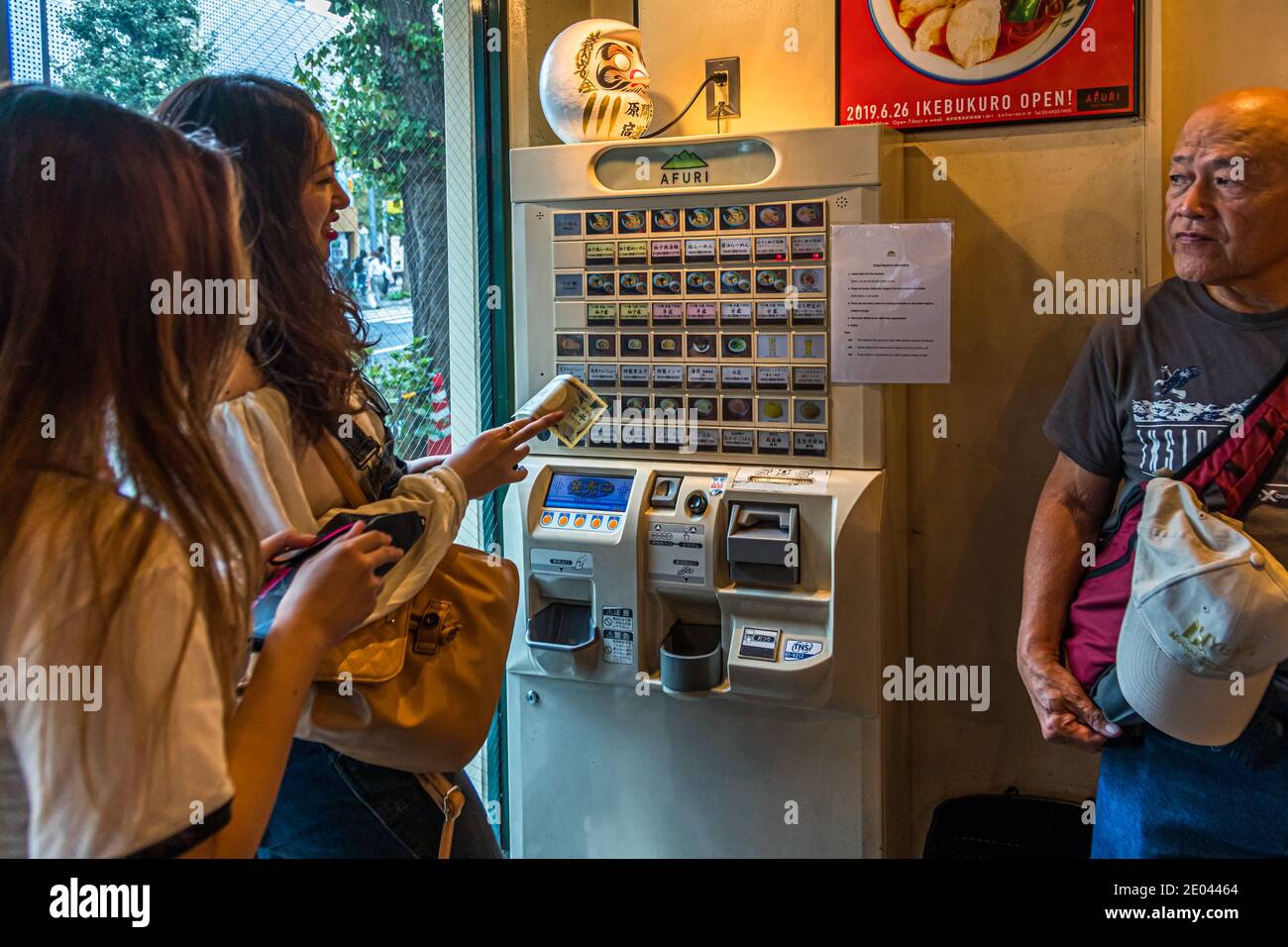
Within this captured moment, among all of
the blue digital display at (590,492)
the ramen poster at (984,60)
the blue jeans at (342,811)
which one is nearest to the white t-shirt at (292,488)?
the blue jeans at (342,811)

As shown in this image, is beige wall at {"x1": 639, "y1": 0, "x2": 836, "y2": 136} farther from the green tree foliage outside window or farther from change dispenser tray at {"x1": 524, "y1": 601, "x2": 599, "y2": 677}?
change dispenser tray at {"x1": 524, "y1": 601, "x2": 599, "y2": 677}

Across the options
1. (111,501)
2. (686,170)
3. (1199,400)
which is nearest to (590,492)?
(686,170)

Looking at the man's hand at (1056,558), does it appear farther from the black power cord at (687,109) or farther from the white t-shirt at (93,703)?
the white t-shirt at (93,703)

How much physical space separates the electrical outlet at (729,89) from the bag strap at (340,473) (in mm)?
1498

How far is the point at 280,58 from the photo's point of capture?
2.38 meters

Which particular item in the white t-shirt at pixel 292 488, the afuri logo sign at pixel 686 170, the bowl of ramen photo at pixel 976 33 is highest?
the bowl of ramen photo at pixel 976 33

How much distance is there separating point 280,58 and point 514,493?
1.13 metres

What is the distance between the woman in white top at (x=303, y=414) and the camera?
141cm

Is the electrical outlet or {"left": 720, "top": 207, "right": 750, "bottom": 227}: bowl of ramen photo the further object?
the electrical outlet

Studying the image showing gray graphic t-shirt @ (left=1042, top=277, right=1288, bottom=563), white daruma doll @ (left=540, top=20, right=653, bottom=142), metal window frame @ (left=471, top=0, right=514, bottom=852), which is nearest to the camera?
gray graphic t-shirt @ (left=1042, top=277, right=1288, bottom=563)

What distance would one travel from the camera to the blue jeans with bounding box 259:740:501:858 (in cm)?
150

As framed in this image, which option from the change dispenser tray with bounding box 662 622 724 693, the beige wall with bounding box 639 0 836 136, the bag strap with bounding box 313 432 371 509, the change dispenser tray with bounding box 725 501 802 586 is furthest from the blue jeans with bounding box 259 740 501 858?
the beige wall with bounding box 639 0 836 136

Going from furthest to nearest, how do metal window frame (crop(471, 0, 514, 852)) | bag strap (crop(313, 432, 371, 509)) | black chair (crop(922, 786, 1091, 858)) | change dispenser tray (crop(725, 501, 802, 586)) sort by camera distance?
metal window frame (crop(471, 0, 514, 852)) → black chair (crop(922, 786, 1091, 858)) → change dispenser tray (crop(725, 501, 802, 586)) → bag strap (crop(313, 432, 371, 509))

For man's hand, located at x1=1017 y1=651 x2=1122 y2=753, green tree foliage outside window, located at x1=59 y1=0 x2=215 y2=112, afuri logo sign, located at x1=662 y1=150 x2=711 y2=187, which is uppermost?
green tree foliage outside window, located at x1=59 y1=0 x2=215 y2=112
